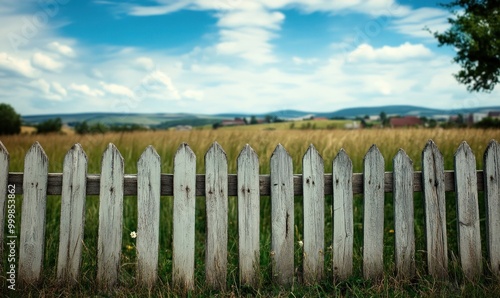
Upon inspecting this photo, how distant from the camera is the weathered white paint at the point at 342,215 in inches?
142

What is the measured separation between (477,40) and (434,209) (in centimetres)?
1374

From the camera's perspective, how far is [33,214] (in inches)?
138

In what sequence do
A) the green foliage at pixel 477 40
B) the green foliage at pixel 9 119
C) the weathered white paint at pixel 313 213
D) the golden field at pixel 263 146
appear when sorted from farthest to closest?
Result: the green foliage at pixel 9 119 → the green foliage at pixel 477 40 → the golden field at pixel 263 146 → the weathered white paint at pixel 313 213

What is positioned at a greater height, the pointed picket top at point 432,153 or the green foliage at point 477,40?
the green foliage at point 477,40

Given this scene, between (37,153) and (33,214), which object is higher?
(37,153)

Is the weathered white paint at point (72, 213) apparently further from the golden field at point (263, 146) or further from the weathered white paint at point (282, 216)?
the golden field at point (263, 146)

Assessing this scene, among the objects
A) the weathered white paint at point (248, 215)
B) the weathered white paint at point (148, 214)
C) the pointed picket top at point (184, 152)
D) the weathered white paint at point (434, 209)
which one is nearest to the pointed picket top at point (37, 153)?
the weathered white paint at point (148, 214)

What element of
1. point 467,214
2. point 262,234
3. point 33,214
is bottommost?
point 262,234

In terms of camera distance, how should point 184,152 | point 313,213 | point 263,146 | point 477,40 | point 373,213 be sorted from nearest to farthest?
1. point 184,152
2. point 313,213
3. point 373,213
4. point 263,146
5. point 477,40

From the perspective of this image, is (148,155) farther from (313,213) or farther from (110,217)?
(313,213)

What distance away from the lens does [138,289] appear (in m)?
3.49

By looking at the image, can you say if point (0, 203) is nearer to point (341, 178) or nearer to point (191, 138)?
point (341, 178)

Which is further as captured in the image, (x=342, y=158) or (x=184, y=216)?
(x=342, y=158)

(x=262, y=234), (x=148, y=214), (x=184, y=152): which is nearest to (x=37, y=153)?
(x=148, y=214)
